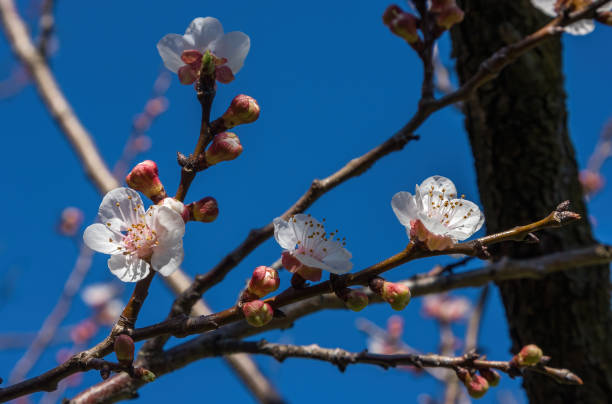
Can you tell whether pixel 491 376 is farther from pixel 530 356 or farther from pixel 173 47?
pixel 173 47

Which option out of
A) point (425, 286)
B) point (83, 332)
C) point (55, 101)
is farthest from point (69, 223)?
point (425, 286)

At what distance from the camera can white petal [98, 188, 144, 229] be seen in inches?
33.5

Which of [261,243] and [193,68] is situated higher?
[193,68]

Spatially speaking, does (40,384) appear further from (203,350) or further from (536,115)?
(536,115)

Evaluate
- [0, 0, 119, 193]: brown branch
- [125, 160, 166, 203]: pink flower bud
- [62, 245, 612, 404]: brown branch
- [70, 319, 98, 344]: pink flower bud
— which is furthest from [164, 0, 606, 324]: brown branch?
[70, 319, 98, 344]: pink flower bud

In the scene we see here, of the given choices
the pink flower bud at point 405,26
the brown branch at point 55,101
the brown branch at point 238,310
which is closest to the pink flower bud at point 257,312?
the brown branch at point 238,310

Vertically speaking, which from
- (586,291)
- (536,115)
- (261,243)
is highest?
(536,115)

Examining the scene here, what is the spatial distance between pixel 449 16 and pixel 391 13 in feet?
0.46

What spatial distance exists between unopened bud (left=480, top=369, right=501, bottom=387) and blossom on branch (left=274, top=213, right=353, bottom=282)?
428 mm

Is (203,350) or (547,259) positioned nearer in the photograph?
(203,350)

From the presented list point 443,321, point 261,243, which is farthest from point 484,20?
point 443,321

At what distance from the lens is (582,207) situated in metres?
1.70

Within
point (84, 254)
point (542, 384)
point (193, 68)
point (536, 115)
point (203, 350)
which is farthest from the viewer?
point (84, 254)

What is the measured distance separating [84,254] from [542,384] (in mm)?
2272
